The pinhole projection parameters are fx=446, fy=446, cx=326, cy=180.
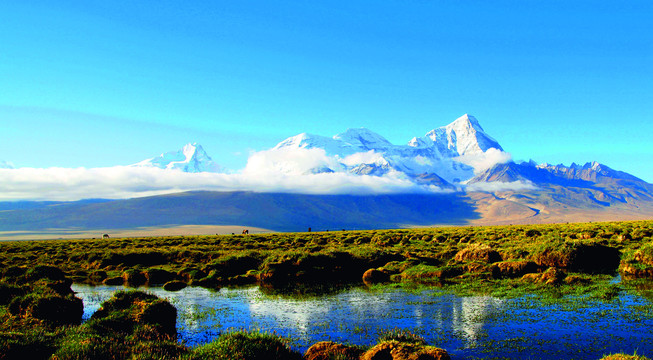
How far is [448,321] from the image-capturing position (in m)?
21.1

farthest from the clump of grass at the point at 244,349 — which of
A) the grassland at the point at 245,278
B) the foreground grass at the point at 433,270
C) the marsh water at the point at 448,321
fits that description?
the foreground grass at the point at 433,270

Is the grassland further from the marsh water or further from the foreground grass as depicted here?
the marsh water

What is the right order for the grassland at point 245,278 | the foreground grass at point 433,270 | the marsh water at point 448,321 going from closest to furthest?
the grassland at point 245,278
the marsh water at point 448,321
the foreground grass at point 433,270

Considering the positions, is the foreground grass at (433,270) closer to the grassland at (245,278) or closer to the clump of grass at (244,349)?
the grassland at (245,278)

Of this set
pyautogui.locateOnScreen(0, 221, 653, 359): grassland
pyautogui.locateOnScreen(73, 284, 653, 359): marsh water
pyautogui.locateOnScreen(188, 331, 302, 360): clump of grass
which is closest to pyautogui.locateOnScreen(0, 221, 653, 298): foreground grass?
pyautogui.locateOnScreen(0, 221, 653, 359): grassland

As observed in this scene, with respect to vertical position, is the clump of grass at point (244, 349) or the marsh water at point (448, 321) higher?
the clump of grass at point (244, 349)

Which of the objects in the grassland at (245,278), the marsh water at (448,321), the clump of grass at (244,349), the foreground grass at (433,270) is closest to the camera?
the clump of grass at (244,349)

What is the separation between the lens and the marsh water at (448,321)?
17219 millimetres

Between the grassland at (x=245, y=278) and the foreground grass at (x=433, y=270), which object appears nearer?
the grassland at (x=245, y=278)

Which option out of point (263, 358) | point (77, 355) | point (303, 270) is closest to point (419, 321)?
point (263, 358)

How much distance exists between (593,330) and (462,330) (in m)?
5.34

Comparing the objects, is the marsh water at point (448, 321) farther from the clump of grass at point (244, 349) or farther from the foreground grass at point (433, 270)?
the foreground grass at point (433, 270)

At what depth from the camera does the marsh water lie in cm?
1722

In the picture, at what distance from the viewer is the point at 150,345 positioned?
14.1 metres
